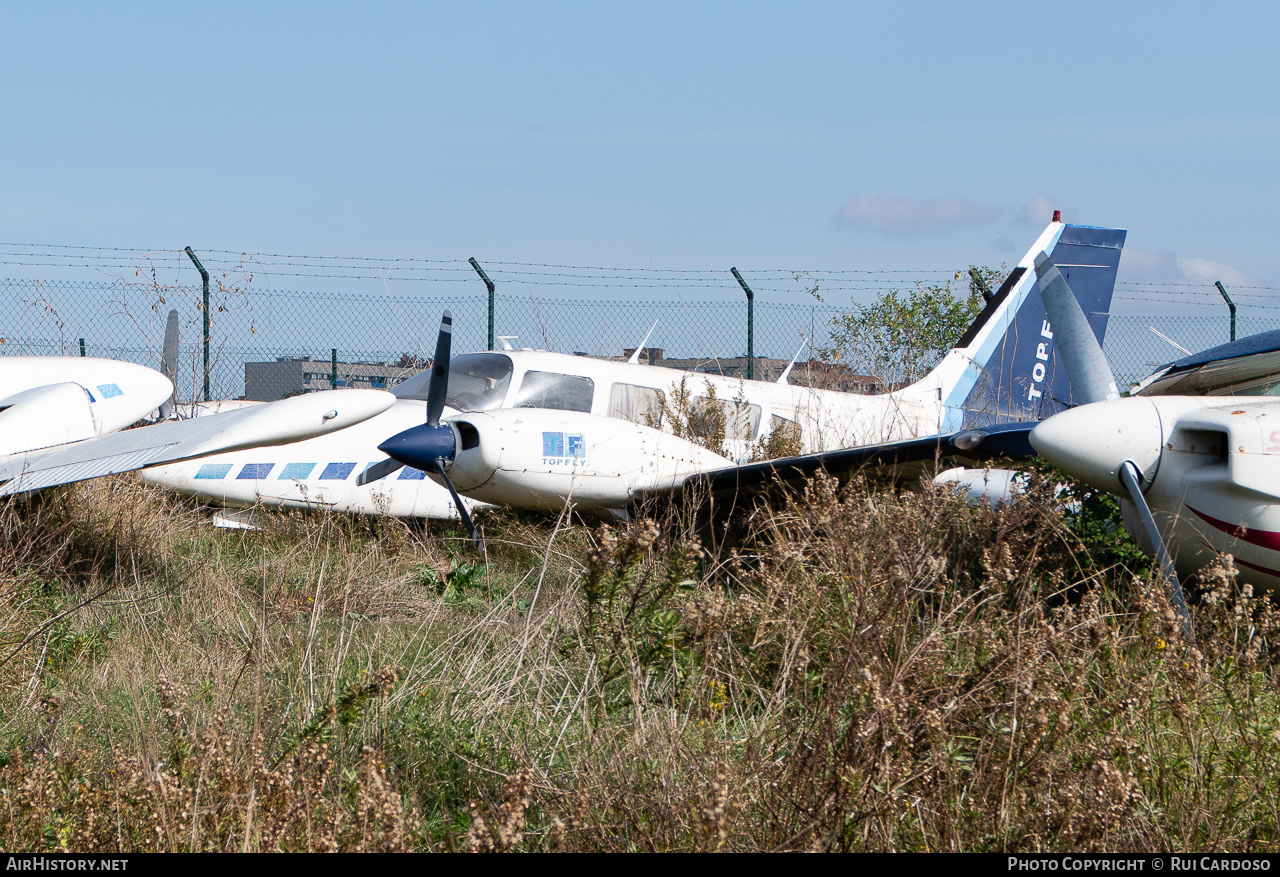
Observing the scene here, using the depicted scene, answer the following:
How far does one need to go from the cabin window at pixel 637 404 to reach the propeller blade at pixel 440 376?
1.86 metres

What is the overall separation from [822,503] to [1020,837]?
3278 millimetres

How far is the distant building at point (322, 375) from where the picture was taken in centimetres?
1277

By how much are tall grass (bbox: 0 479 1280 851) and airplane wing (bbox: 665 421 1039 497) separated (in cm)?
51

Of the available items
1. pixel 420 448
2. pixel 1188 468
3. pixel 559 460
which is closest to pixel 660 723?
pixel 1188 468

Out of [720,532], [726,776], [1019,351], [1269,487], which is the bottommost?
[720,532]

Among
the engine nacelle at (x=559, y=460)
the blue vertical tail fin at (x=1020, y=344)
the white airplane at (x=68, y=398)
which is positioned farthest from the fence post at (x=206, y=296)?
the blue vertical tail fin at (x=1020, y=344)

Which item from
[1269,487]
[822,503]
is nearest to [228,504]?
[822,503]

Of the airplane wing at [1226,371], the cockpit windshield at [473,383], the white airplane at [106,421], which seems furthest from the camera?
the cockpit windshield at [473,383]

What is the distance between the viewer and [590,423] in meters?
7.03

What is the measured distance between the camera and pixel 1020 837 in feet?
7.93

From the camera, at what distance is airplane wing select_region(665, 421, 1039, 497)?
5500 mm

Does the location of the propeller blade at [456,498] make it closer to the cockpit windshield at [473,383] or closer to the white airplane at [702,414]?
the white airplane at [702,414]

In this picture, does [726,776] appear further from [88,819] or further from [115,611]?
[115,611]

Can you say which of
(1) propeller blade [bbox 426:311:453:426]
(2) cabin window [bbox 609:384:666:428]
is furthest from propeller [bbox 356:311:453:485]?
(2) cabin window [bbox 609:384:666:428]
